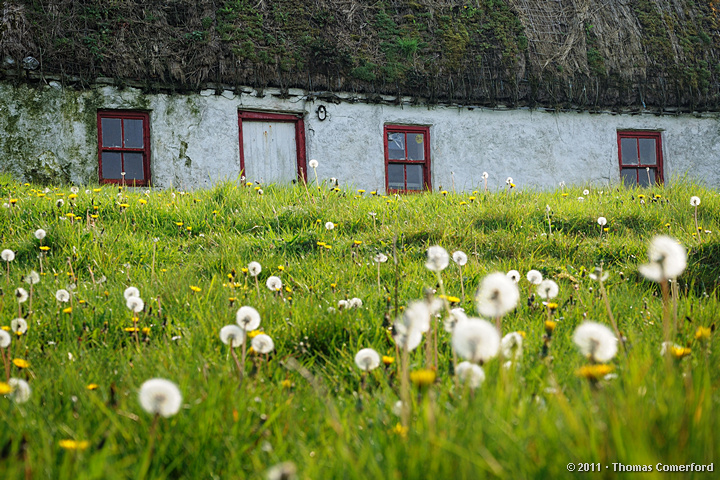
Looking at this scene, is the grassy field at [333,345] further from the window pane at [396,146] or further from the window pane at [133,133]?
the window pane at [396,146]

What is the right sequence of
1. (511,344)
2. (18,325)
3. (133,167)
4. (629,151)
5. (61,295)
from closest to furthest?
(511,344)
(18,325)
(61,295)
(133,167)
(629,151)

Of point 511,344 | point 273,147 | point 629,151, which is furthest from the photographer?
point 629,151

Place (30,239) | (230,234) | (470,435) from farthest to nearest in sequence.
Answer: (230,234)
(30,239)
(470,435)

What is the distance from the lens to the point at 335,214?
5.35 m

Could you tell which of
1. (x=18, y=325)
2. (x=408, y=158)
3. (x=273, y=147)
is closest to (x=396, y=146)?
(x=408, y=158)

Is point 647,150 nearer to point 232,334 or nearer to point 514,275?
point 514,275

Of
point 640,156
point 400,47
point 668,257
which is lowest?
point 668,257

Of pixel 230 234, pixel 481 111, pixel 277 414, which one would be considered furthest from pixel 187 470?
pixel 481 111

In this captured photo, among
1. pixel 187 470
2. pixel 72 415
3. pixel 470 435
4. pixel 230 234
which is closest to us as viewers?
pixel 470 435

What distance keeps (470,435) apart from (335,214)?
4228 mm

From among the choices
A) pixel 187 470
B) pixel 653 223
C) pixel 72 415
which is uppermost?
pixel 653 223

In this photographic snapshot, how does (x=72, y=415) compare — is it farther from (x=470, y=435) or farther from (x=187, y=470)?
(x=470, y=435)

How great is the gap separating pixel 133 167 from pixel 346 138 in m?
3.87

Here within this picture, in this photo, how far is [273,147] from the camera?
10273mm
